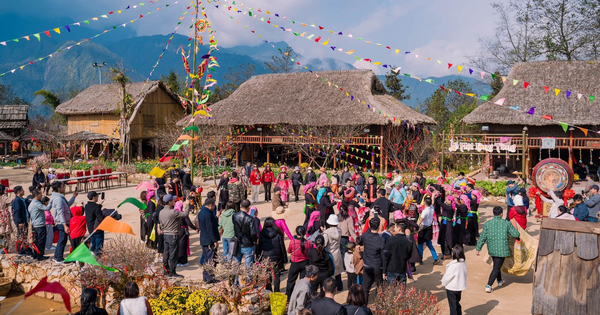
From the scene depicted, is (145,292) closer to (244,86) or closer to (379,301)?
(379,301)

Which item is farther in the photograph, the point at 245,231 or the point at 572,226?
the point at 245,231

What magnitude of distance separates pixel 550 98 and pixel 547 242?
66.2 ft

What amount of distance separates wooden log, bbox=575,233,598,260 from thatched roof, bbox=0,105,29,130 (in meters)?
39.9

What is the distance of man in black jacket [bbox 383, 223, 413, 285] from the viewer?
6602mm

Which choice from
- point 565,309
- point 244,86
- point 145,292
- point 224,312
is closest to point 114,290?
point 145,292

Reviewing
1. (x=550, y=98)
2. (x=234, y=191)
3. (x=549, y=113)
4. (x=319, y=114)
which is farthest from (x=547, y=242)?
(x=319, y=114)

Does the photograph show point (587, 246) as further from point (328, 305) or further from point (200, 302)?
point (200, 302)

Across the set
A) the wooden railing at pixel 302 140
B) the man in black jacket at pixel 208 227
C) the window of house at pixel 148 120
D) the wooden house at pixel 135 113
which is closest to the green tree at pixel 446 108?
the wooden railing at pixel 302 140

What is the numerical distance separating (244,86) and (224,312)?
26.7 m

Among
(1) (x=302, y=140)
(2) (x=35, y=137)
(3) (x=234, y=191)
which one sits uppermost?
(2) (x=35, y=137)

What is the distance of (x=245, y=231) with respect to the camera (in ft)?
23.7

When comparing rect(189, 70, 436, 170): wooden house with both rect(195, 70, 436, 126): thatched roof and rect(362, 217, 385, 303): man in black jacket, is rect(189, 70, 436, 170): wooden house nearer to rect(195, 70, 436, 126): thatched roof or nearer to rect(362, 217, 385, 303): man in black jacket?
rect(195, 70, 436, 126): thatched roof

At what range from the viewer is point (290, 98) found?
27.4m

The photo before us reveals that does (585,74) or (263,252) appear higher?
(585,74)
